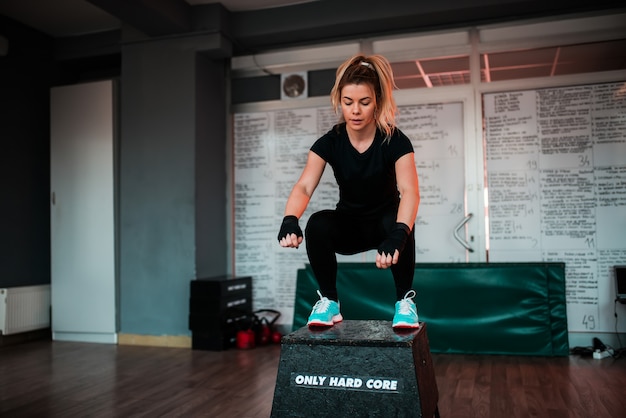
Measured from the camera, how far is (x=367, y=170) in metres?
2.08

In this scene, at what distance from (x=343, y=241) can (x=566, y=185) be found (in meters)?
2.83

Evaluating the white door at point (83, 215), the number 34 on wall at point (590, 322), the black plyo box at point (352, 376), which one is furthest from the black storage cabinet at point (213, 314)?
the number 34 on wall at point (590, 322)

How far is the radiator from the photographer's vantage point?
4680 mm

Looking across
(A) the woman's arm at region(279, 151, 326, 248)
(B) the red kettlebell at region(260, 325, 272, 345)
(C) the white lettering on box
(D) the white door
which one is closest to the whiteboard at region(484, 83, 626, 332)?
(B) the red kettlebell at region(260, 325, 272, 345)

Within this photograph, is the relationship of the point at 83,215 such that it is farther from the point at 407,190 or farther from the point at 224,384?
the point at 407,190

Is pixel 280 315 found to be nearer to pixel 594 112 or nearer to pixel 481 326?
pixel 481 326

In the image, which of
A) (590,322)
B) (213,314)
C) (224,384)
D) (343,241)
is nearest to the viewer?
(343,241)

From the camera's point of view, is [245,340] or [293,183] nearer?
[245,340]

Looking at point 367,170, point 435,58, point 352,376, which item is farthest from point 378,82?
point 435,58

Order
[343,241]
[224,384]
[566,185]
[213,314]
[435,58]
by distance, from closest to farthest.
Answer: [343,241]
[224,384]
[566,185]
[213,314]
[435,58]

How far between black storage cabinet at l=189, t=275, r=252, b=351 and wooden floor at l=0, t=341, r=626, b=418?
0.34 feet

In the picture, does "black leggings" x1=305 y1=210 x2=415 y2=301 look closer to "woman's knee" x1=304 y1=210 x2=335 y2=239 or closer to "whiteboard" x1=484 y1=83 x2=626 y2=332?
"woman's knee" x1=304 y1=210 x2=335 y2=239

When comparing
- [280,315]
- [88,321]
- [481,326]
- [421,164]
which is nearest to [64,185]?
[88,321]

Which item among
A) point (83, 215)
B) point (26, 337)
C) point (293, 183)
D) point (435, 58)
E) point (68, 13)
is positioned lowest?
point (26, 337)
